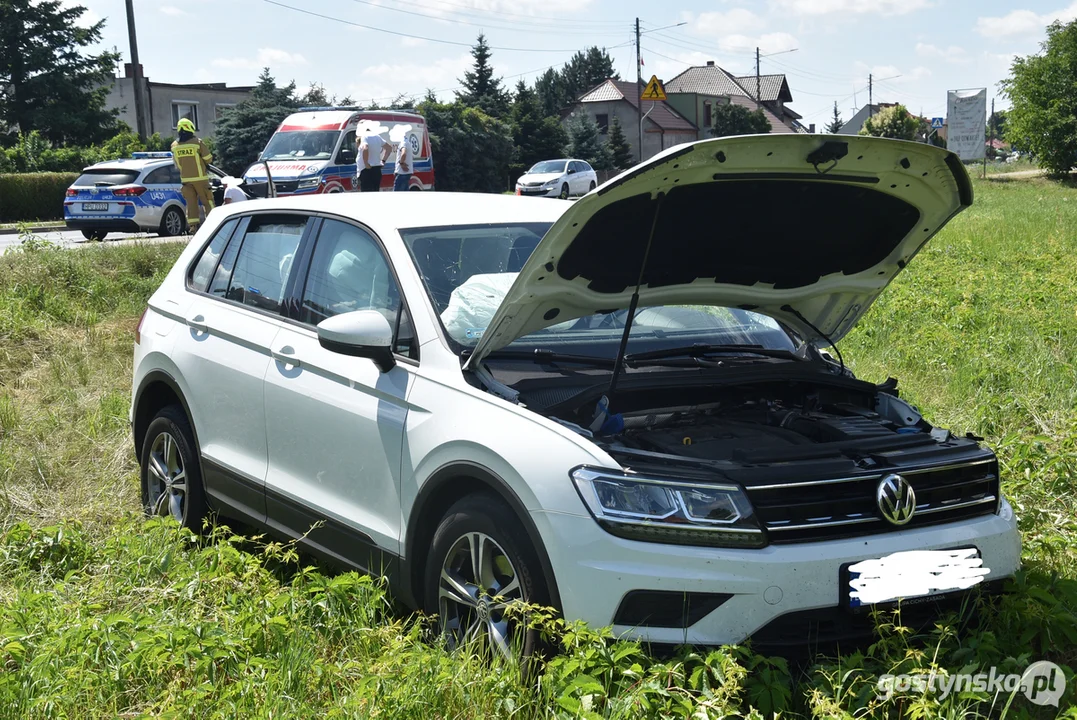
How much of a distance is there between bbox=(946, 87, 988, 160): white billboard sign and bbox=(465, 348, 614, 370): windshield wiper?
54.8 meters

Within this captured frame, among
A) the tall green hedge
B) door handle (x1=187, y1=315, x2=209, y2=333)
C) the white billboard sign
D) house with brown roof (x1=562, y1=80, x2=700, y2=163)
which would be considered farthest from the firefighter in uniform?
house with brown roof (x1=562, y1=80, x2=700, y2=163)

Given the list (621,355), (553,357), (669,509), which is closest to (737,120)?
(553,357)

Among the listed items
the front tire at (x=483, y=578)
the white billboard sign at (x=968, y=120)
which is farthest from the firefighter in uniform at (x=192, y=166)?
the white billboard sign at (x=968, y=120)

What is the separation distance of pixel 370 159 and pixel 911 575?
16079 mm

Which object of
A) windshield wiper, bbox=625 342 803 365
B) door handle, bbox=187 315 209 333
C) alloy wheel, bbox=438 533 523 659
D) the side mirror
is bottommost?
alloy wheel, bbox=438 533 523 659

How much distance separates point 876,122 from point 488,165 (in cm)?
3769

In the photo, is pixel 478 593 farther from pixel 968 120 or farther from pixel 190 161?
pixel 968 120

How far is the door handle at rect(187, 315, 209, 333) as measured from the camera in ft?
16.6

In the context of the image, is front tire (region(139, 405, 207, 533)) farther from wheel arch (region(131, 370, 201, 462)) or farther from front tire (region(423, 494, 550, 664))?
front tire (region(423, 494, 550, 664))

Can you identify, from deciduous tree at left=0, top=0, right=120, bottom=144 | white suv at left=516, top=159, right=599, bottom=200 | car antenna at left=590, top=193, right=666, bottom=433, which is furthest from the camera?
deciduous tree at left=0, top=0, right=120, bottom=144

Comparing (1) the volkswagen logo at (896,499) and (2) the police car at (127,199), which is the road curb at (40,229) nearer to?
(2) the police car at (127,199)

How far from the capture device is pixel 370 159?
18203 mm

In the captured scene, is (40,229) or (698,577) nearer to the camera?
(698,577)

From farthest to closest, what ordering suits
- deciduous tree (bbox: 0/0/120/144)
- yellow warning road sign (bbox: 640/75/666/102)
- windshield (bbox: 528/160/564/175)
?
1. deciduous tree (bbox: 0/0/120/144)
2. windshield (bbox: 528/160/564/175)
3. yellow warning road sign (bbox: 640/75/666/102)
